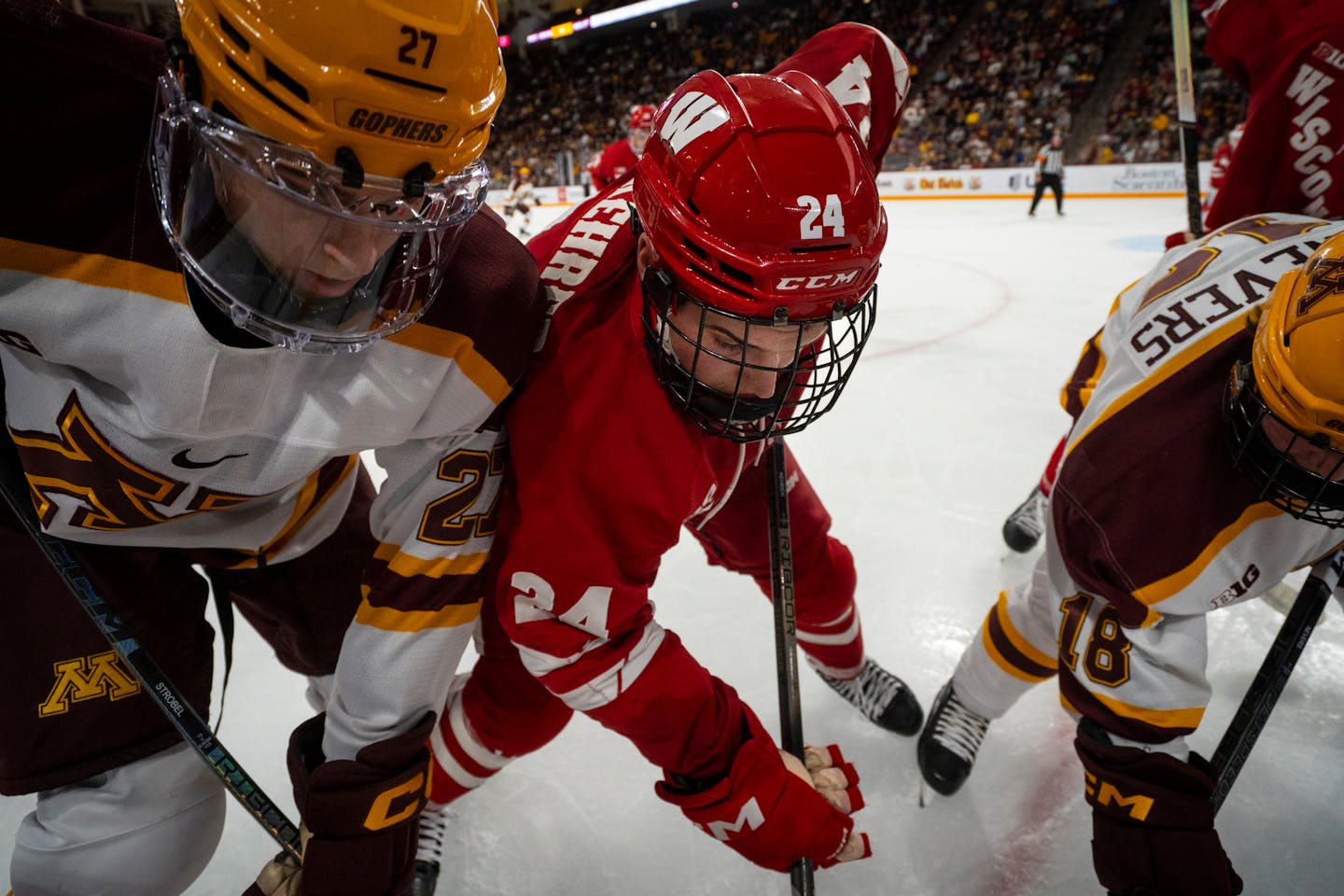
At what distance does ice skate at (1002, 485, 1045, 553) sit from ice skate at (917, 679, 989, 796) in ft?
2.37

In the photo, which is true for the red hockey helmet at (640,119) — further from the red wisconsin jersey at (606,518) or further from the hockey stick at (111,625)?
the hockey stick at (111,625)

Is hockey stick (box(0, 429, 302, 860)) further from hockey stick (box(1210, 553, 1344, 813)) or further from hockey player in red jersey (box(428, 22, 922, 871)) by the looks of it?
hockey stick (box(1210, 553, 1344, 813))

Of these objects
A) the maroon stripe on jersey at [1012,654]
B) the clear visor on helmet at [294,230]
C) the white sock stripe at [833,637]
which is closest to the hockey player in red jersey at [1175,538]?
the maroon stripe on jersey at [1012,654]

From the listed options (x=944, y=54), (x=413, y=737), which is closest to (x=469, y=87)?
(x=413, y=737)

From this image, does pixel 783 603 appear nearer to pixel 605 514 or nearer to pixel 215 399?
pixel 605 514

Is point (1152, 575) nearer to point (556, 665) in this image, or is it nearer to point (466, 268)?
point (556, 665)

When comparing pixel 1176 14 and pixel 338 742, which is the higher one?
A: pixel 1176 14

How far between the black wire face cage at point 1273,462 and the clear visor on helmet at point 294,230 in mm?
973

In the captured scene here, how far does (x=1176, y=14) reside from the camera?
212 centimetres

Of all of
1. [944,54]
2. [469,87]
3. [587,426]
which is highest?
[469,87]

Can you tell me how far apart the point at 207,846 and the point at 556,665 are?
614mm

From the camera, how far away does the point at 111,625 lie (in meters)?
0.97

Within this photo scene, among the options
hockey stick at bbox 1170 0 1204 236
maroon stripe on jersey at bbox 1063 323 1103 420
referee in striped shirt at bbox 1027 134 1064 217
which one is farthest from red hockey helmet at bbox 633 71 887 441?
referee in striped shirt at bbox 1027 134 1064 217

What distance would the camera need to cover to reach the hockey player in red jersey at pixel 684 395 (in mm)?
855
